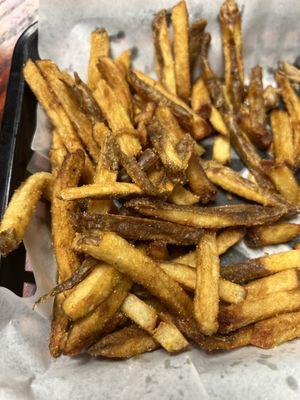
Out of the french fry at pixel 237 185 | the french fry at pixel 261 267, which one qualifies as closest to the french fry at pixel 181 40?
the french fry at pixel 237 185

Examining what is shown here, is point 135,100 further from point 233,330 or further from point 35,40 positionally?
point 233,330

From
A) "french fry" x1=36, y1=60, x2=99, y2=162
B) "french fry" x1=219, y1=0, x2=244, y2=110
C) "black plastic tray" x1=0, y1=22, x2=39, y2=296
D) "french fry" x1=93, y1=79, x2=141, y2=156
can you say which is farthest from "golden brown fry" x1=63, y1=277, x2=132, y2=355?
"french fry" x1=219, y1=0, x2=244, y2=110

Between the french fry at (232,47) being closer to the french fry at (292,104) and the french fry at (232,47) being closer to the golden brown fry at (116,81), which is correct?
the french fry at (292,104)

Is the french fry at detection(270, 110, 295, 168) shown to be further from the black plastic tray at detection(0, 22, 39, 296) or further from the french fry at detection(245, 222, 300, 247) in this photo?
the black plastic tray at detection(0, 22, 39, 296)

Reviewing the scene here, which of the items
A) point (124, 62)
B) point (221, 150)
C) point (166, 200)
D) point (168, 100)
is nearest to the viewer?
point (166, 200)

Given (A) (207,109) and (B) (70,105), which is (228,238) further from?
(B) (70,105)

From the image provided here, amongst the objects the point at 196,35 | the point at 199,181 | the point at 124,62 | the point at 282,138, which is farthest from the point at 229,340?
the point at 196,35

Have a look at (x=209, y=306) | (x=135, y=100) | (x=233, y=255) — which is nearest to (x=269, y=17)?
(x=135, y=100)
